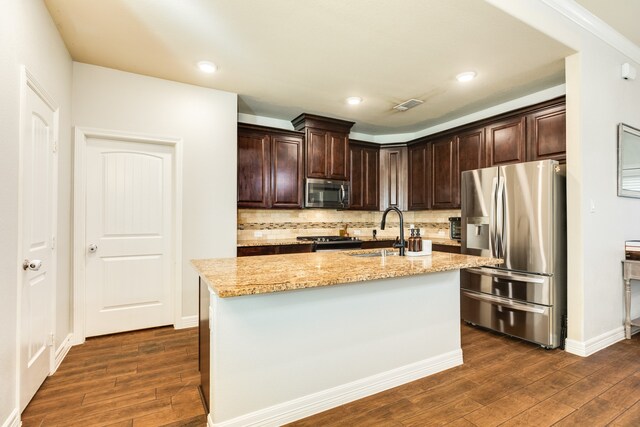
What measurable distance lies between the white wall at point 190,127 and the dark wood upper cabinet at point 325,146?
1.11 metres

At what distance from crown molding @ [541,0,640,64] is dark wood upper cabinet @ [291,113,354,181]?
8.59 feet

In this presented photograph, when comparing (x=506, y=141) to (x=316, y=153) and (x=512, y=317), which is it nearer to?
(x=512, y=317)

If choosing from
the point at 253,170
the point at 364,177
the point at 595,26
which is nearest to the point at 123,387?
the point at 253,170

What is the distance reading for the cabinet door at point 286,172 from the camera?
428 cm

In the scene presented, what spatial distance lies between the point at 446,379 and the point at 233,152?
302cm

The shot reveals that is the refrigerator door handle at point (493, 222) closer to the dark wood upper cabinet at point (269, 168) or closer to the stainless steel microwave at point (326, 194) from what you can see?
the stainless steel microwave at point (326, 194)

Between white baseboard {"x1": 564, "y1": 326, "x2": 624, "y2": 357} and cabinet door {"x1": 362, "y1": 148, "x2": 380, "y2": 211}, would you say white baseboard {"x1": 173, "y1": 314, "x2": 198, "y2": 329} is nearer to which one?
cabinet door {"x1": 362, "y1": 148, "x2": 380, "y2": 211}

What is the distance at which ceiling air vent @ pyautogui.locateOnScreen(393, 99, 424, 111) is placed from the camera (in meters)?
3.90

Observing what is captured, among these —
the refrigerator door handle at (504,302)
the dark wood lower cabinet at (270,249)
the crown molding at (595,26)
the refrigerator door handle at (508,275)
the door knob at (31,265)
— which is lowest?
the refrigerator door handle at (504,302)

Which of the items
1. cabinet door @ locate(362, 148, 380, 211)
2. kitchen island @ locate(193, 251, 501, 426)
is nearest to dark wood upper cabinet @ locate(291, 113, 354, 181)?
cabinet door @ locate(362, 148, 380, 211)

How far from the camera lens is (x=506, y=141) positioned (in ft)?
12.3

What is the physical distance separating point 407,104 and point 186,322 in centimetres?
364

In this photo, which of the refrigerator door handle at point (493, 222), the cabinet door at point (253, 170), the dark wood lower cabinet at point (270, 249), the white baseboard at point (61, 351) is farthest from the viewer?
the cabinet door at point (253, 170)

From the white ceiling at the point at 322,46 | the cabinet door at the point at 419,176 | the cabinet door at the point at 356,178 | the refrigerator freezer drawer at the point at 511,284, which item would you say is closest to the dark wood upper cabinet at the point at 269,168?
the white ceiling at the point at 322,46
